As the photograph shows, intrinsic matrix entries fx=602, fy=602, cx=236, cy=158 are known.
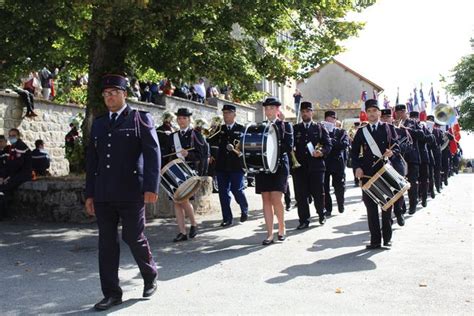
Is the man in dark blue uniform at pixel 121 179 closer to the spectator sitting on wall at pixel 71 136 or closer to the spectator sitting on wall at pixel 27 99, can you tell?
the spectator sitting on wall at pixel 71 136

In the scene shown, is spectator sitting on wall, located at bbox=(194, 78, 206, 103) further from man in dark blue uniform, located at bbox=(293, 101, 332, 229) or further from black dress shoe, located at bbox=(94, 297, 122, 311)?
black dress shoe, located at bbox=(94, 297, 122, 311)

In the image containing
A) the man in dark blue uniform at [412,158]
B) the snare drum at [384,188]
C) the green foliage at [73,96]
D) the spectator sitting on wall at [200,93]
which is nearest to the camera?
the snare drum at [384,188]

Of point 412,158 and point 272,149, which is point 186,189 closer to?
point 272,149

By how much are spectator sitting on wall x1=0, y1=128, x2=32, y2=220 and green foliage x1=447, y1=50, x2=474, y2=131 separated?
168 feet

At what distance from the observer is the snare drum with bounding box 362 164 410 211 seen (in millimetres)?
8148

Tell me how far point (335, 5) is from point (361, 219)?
4.32m

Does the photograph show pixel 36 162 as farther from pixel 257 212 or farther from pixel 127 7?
pixel 127 7

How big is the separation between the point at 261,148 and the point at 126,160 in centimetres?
338

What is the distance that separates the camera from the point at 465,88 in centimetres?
5756

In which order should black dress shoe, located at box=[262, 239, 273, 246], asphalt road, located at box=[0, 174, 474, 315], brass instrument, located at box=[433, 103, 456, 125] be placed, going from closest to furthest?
asphalt road, located at box=[0, 174, 474, 315]
black dress shoe, located at box=[262, 239, 273, 246]
brass instrument, located at box=[433, 103, 456, 125]

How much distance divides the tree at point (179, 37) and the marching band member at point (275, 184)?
5.95 ft

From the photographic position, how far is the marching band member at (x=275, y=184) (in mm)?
8852

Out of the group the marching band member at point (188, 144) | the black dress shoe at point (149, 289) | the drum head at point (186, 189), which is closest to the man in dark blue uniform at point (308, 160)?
the marching band member at point (188, 144)

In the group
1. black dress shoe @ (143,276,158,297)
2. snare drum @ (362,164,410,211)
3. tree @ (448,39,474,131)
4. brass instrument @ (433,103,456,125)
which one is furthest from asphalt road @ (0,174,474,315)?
tree @ (448,39,474,131)
